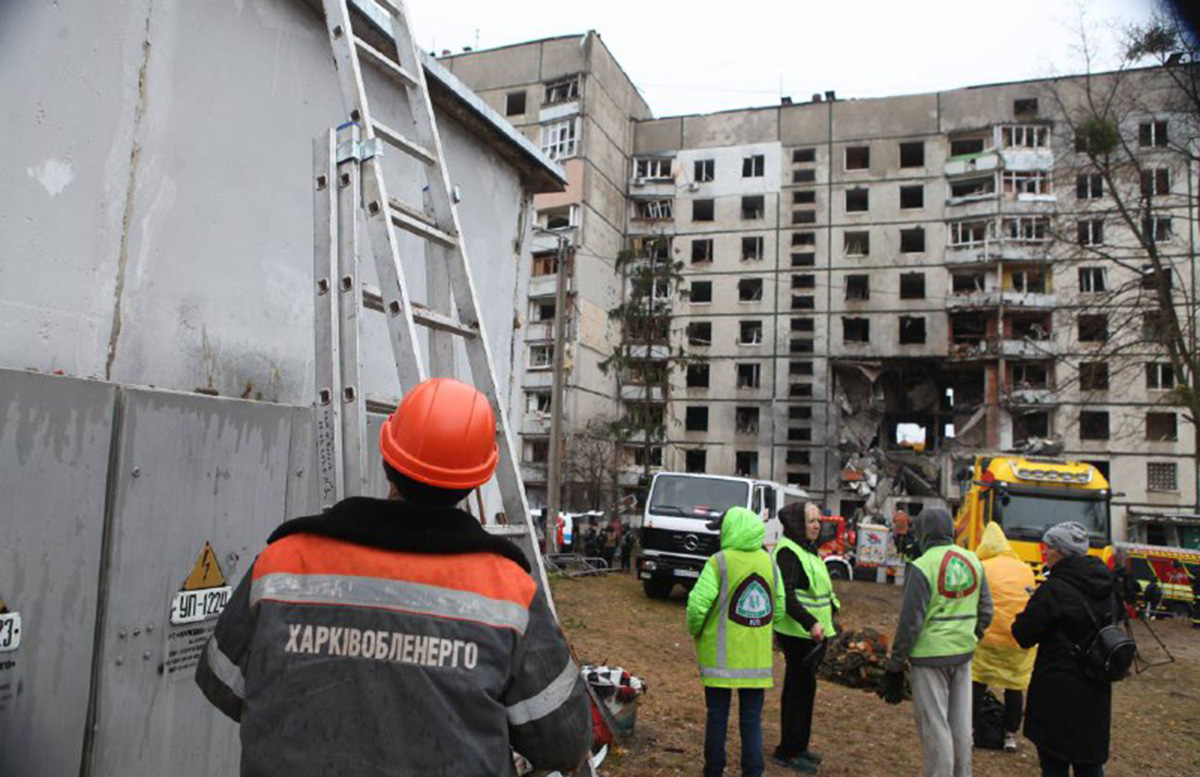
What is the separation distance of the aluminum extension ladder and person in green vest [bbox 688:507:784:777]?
2.32 metres

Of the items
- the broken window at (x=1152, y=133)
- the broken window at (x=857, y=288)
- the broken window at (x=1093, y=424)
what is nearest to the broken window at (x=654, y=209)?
the broken window at (x=857, y=288)

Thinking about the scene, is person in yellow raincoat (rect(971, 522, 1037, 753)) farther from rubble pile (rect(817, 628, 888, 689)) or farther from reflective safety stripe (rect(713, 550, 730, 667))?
reflective safety stripe (rect(713, 550, 730, 667))

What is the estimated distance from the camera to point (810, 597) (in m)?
5.59

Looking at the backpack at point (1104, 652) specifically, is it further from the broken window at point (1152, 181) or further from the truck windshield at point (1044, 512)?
the broken window at point (1152, 181)

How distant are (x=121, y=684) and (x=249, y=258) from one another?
180 cm

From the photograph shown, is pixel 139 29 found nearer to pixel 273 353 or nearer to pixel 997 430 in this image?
pixel 273 353

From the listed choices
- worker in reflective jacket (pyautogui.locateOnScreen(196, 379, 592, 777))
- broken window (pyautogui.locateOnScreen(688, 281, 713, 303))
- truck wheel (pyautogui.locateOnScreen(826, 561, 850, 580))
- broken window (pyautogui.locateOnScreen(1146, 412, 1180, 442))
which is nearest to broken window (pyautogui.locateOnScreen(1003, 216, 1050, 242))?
broken window (pyautogui.locateOnScreen(1146, 412, 1180, 442))

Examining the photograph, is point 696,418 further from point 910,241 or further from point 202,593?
point 202,593

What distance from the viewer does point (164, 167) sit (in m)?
3.10

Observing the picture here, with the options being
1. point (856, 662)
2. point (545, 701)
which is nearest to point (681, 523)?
point (856, 662)

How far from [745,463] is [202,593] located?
44666 mm

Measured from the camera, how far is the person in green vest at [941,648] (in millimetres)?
4930

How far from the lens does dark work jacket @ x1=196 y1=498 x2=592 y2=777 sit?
5.13 ft

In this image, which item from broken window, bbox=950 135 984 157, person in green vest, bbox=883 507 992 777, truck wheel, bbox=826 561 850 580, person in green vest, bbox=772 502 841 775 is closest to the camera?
person in green vest, bbox=883 507 992 777
